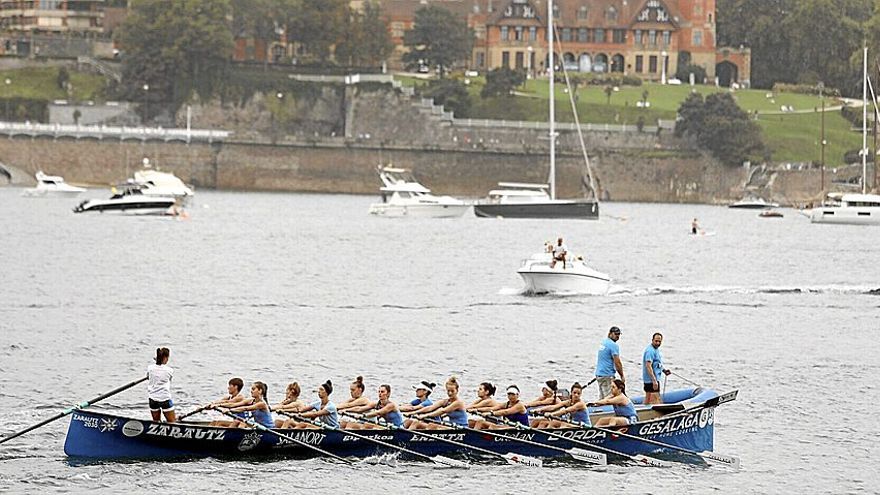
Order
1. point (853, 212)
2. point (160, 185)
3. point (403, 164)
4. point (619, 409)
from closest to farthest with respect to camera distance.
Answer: point (619, 409), point (853, 212), point (160, 185), point (403, 164)

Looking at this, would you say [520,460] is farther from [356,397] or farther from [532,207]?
[532,207]

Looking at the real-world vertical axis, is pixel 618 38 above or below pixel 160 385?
above

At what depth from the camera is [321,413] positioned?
125ft

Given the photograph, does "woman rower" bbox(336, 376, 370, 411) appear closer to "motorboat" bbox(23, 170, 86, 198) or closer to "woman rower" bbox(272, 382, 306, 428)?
"woman rower" bbox(272, 382, 306, 428)

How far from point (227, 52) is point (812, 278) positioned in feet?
323

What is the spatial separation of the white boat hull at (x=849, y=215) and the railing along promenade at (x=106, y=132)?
57114mm

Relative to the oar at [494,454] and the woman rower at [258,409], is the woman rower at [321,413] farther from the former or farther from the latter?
the oar at [494,454]

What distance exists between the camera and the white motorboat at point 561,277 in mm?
67625

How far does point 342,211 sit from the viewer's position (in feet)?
447

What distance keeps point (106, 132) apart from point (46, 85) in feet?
51.5

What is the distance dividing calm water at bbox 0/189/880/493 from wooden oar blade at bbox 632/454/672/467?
→ 0.26m

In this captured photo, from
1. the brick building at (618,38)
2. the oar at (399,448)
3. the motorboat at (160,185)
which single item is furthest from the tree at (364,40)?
the oar at (399,448)

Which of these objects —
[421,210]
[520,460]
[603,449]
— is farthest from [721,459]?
[421,210]

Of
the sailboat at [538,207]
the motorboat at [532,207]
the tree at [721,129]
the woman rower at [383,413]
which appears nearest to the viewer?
the woman rower at [383,413]
